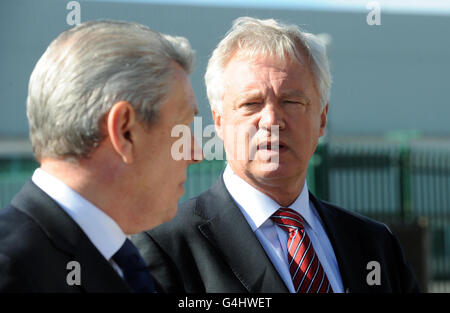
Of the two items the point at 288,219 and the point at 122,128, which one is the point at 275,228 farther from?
the point at 122,128

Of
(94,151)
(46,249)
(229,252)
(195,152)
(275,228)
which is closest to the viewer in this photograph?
(46,249)

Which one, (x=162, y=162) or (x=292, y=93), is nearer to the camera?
(x=162, y=162)

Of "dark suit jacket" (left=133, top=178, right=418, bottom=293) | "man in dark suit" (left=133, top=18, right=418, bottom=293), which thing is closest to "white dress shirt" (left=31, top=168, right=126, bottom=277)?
"dark suit jacket" (left=133, top=178, right=418, bottom=293)

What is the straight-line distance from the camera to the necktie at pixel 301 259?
2.39m

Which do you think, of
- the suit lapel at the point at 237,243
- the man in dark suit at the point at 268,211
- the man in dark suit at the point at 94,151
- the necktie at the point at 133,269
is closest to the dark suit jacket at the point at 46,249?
the man in dark suit at the point at 94,151

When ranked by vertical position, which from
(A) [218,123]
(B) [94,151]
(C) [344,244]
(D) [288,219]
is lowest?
(C) [344,244]

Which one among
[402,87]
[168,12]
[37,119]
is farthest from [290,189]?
[402,87]

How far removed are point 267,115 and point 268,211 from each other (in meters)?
0.38

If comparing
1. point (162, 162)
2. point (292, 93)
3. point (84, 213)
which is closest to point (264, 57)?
point (292, 93)

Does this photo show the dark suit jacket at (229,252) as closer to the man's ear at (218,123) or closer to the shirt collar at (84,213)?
the man's ear at (218,123)

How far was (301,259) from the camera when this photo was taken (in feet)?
8.00
